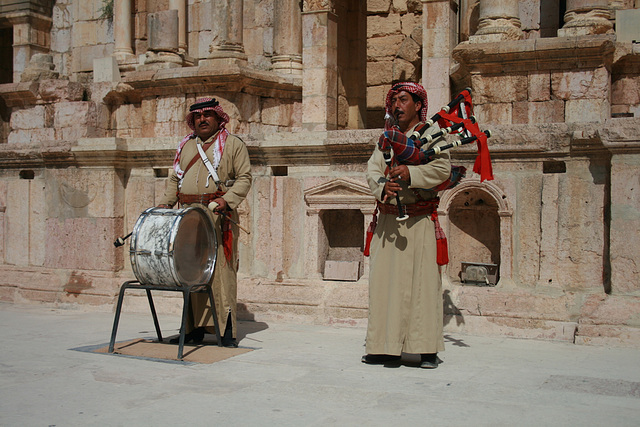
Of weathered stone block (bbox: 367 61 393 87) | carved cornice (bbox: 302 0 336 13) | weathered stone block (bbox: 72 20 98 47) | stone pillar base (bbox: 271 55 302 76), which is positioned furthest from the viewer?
weathered stone block (bbox: 72 20 98 47)

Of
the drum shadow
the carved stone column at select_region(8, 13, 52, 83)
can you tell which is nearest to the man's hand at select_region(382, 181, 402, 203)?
the drum shadow

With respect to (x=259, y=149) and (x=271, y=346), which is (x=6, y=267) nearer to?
(x=259, y=149)

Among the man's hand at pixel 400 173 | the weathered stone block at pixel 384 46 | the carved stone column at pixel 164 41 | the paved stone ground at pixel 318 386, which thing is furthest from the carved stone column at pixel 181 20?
the man's hand at pixel 400 173

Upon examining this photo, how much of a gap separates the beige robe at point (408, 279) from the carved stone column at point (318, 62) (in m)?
6.25

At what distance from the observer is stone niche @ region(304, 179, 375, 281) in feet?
26.4

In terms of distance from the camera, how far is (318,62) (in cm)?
1220

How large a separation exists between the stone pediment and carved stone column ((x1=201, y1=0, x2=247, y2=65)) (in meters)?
5.12

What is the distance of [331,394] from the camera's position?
16.1 feet

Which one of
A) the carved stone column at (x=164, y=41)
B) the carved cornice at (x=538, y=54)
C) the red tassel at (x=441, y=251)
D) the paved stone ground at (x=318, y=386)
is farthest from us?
→ the carved stone column at (x=164, y=41)

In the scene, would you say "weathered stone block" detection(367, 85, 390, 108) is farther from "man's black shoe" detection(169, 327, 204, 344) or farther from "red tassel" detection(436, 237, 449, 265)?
"red tassel" detection(436, 237, 449, 265)

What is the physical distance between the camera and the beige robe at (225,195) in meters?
6.66

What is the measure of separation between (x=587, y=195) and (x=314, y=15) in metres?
6.22

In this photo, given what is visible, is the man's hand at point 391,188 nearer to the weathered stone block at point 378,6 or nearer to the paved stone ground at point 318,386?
the paved stone ground at point 318,386

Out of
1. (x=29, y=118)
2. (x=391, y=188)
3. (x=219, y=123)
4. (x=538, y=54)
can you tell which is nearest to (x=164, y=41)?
(x=29, y=118)
